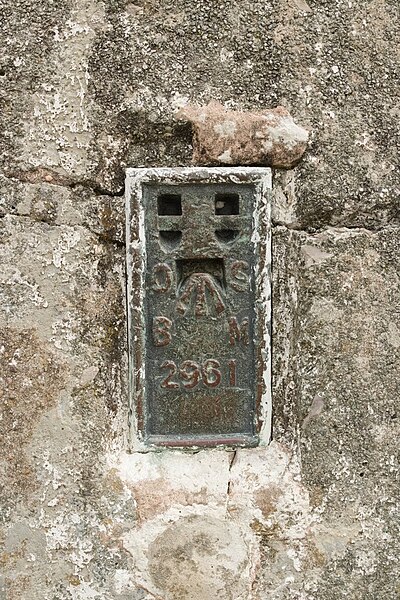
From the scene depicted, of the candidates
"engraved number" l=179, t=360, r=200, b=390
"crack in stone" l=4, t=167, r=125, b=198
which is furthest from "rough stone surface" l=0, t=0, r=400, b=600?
"engraved number" l=179, t=360, r=200, b=390

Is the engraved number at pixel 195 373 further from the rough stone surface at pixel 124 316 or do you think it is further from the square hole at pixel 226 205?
the square hole at pixel 226 205

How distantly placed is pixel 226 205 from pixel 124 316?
0.24 m

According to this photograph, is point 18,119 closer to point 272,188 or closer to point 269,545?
point 272,188

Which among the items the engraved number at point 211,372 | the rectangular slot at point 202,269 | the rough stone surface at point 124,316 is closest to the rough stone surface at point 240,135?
the rough stone surface at point 124,316

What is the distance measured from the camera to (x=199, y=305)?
106 centimetres

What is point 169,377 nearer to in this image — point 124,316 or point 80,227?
point 124,316

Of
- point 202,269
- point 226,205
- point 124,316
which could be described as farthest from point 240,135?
point 124,316

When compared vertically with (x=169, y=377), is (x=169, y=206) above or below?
above

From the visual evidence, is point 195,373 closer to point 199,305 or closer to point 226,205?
point 199,305

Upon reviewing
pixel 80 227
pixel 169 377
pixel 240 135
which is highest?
pixel 240 135

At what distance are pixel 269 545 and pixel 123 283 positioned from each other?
49 centimetres

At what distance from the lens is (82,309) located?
3.53 feet

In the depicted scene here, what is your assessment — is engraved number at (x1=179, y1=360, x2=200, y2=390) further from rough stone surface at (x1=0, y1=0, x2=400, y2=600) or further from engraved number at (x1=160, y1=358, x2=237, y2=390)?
rough stone surface at (x1=0, y1=0, x2=400, y2=600)

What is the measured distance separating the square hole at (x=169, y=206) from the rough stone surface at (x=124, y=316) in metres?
0.06
